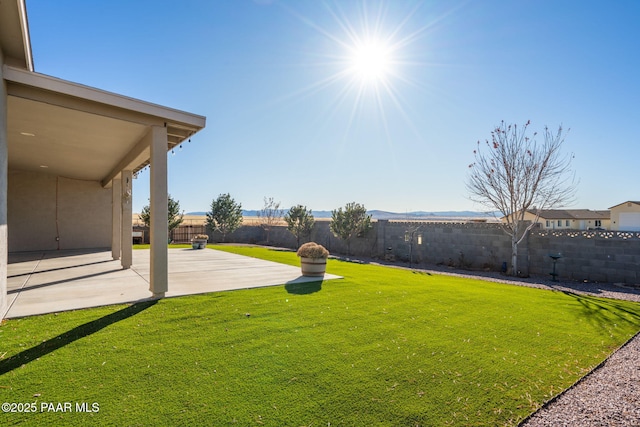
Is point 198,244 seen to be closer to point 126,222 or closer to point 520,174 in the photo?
point 126,222

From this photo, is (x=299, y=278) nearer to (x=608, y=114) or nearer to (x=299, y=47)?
(x=299, y=47)

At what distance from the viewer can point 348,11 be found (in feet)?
29.9

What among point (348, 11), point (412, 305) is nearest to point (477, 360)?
point (412, 305)

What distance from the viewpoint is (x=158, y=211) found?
233 inches

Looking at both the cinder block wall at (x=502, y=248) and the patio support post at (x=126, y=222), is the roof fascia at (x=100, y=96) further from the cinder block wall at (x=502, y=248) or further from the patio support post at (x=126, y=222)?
the cinder block wall at (x=502, y=248)

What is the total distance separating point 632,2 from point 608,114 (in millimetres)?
5014

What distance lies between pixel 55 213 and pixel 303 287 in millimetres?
12867

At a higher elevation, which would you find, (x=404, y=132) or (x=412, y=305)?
(x=404, y=132)

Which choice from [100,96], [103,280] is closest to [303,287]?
[103,280]

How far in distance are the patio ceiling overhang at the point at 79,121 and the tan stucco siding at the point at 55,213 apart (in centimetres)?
461

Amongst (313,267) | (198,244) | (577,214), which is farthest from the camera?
(577,214)

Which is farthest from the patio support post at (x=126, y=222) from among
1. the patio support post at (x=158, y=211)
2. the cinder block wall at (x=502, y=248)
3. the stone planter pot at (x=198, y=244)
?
the cinder block wall at (x=502, y=248)

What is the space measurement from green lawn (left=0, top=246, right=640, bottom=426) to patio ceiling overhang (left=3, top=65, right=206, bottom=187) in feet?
10.9

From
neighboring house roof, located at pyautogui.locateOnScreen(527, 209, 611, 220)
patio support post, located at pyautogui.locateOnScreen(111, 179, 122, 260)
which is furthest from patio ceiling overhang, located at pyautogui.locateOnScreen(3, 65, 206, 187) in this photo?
neighboring house roof, located at pyautogui.locateOnScreen(527, 209, 611, 220)
